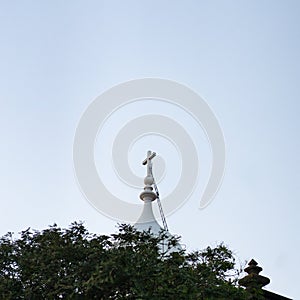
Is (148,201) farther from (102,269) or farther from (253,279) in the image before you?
(102,269)

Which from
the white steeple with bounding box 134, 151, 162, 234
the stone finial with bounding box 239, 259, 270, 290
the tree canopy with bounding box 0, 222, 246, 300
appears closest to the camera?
the tree canopy with bounding box 0, 222, 246, 300

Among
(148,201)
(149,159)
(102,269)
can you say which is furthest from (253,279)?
(149,159)

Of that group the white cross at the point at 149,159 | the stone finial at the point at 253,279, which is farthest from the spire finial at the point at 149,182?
the stone finial at the point at 253,279

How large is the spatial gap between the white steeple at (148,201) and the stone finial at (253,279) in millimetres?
7375

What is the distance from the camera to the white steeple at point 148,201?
1886 cm

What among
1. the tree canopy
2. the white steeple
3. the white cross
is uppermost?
the white cross

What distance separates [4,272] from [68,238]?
4.17 ft

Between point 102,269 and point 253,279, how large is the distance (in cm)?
339

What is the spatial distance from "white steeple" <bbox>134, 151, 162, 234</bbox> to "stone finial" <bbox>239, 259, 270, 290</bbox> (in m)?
7.37

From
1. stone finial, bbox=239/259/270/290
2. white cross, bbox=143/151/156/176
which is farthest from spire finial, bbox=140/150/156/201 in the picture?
stone finial, bbox=239/259/270/290

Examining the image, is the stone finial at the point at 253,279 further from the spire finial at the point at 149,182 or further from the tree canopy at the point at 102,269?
the spire finial at the point at 149,182

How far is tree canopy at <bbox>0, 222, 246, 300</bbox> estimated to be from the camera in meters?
9.15

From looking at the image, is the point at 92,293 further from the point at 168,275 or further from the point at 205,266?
the point at 205,266

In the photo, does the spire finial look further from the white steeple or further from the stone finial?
the stone finial
